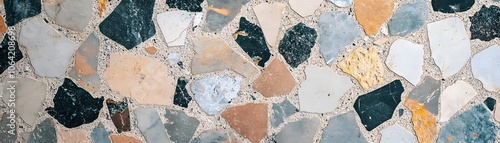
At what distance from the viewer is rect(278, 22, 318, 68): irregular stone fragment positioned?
1138mm

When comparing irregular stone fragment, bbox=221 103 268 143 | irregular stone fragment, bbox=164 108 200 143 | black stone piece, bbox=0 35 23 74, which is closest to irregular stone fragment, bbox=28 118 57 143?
black stone piece, bbox=0 35 23 74

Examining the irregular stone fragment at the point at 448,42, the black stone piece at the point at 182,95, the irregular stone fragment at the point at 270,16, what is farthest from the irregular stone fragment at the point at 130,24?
the irregular stone fragment at the point at 448,42

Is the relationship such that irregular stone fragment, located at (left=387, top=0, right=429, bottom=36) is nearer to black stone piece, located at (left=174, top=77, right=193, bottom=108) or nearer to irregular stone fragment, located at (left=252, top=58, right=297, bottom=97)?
irregular stone fragment, located at (left=252, top=58, right=297, bottom=97)

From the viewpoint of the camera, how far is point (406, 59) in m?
1.15

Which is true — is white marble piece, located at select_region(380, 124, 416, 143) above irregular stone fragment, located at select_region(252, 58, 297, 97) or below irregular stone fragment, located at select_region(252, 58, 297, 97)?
below

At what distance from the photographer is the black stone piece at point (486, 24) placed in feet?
3.77

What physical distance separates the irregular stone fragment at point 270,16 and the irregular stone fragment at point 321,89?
103mm

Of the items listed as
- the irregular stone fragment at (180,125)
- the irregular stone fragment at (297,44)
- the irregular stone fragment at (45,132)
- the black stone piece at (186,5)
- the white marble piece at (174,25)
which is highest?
the black stone piece at (186,5)

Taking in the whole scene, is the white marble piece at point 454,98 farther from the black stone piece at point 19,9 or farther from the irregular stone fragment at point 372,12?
the black stone piece at point 19,9

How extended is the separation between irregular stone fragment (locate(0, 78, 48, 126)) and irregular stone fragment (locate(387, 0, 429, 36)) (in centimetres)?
73

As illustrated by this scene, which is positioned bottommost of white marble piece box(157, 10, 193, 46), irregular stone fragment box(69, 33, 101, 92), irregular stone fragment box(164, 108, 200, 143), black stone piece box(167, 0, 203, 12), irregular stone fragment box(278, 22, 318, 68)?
irregular stone fragment box(164, 108, 200, 143)

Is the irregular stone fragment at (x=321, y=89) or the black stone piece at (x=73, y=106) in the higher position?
the irregular stone fragment at (x=321, y=89)

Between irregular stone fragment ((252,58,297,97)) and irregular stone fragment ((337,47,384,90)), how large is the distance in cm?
11

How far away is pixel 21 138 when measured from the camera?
123 cm
